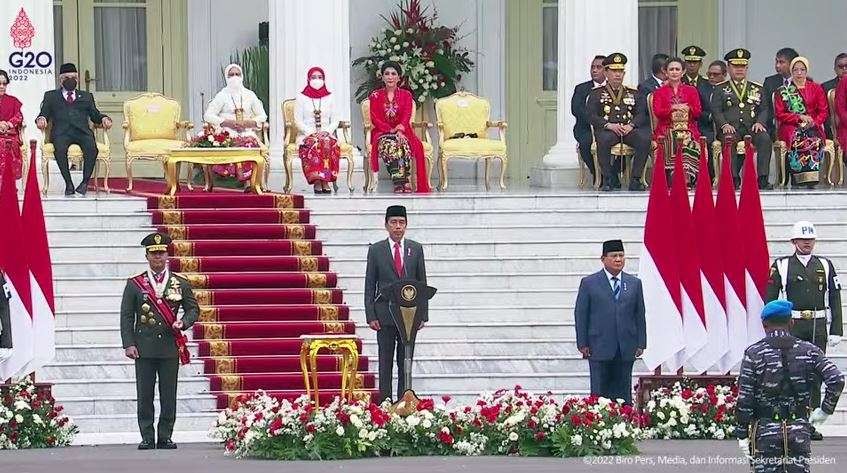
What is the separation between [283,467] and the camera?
620 inches

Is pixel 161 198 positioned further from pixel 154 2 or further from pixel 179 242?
pixel 154 2

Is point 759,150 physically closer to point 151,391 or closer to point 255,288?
point 255,288

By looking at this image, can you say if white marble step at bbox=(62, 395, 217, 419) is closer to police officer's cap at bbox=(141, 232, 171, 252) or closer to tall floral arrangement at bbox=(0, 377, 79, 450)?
tall floral arrangement at bbox=(0, 377, 79, 450)

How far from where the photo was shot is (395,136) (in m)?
24.6

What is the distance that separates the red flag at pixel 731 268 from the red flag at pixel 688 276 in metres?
0.22

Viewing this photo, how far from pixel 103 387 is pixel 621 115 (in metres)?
7.48

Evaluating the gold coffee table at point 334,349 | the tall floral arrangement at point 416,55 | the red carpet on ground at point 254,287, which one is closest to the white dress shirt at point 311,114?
the red carpet on ground at point 254,287

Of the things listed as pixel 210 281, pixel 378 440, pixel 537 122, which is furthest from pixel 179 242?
pixel 537 122

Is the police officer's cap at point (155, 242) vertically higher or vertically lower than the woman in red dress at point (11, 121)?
lower

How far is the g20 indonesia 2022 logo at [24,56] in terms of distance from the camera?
2525 cm

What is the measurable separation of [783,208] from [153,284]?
324 inches

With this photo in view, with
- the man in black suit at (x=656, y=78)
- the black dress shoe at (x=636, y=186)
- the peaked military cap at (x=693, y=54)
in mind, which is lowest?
the black dress shoe at (x=636, y=186)

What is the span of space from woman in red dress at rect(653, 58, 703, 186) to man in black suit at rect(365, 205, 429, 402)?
238 inches

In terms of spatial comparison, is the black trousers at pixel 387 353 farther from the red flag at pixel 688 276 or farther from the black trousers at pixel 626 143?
the black trousers at pixel 626 143
